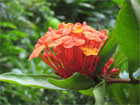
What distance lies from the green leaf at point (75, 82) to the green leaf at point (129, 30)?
12 cm

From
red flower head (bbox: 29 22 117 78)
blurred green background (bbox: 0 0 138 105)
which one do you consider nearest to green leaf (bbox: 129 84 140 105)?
blurred green background (bbox: 0 0 138 105)

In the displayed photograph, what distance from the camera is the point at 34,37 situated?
272 cm

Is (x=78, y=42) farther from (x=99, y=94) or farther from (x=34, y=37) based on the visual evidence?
(x=34, y=37)

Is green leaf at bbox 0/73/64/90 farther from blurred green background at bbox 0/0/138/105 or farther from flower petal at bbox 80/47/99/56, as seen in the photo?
blurred green background at bbox 0/0/138/105

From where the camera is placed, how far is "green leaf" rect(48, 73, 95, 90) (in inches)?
20.0

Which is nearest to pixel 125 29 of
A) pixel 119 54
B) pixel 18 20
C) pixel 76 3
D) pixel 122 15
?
pixel 122 15

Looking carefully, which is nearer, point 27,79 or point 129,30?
point 129,30

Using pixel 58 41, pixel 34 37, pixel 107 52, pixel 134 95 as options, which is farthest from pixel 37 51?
pixel 34 37

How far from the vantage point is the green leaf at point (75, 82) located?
51cm

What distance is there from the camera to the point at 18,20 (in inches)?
101

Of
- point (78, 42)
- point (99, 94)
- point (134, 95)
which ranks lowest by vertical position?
point (134, 95)

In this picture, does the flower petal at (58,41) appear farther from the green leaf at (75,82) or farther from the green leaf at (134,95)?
the green leaf at (134,95)

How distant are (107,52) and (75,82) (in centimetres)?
11

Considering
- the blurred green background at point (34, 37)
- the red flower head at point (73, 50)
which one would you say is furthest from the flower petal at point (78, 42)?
the blurred green background at point (34, 37)
